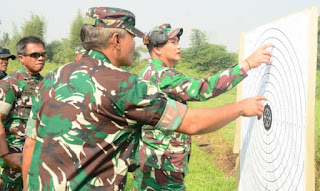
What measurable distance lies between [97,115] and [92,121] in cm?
3

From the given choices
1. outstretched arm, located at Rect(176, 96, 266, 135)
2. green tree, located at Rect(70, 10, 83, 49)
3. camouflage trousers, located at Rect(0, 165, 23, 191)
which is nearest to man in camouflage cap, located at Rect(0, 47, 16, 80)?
camouflage trousers, located at Rect(0, 165, 23, 191)

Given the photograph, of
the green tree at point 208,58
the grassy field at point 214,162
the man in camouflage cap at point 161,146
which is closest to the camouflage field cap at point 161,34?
the man in camouflage cap at point 161,146

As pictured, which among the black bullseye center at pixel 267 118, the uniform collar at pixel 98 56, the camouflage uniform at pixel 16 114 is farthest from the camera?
the camouflage uniform at pixel 16 114

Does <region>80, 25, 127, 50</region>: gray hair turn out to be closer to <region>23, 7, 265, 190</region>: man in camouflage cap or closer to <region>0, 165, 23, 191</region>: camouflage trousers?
<region>23, 7, 265, 190</region>: man in camouflage cap

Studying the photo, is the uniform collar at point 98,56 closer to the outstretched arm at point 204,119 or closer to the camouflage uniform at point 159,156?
the outstretched arm at point 204,119

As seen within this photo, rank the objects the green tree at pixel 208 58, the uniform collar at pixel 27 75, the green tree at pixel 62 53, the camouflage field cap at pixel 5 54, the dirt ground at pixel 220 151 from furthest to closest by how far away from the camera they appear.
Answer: the green tree at pixel 62 53
the green tree at pixel 208 58
the dirt ground at pixel 220 151
the camouflage field cap at pixel 5 54
the uniform collar at pixel 27 75

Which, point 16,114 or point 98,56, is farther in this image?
point 16,114

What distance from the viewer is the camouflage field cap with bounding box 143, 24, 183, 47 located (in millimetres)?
2953

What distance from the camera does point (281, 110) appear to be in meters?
2.36

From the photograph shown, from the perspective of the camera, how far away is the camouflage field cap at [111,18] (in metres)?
1.68

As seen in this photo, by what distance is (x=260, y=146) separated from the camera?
2.70 metres

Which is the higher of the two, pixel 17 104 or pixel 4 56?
pixel 4 56

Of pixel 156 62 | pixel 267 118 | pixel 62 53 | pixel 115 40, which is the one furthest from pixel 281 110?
pixel 62 53

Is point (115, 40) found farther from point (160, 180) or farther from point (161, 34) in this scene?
point (160, 180)
